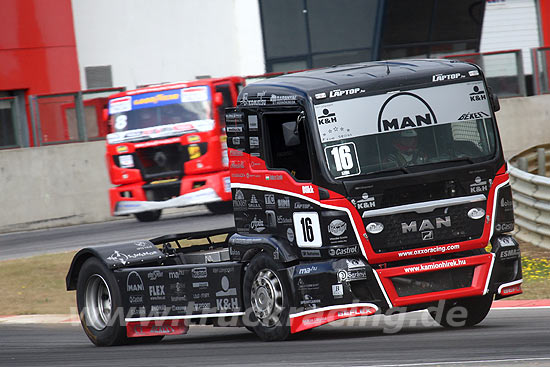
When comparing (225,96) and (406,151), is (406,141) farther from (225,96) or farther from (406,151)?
(225,96)

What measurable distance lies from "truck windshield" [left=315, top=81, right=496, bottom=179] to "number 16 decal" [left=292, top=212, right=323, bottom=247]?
420 mm

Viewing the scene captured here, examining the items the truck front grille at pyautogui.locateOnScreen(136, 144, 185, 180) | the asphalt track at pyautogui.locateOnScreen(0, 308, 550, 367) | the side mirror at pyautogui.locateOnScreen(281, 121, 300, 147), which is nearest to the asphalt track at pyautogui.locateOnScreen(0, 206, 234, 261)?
the truck front grille at pyautogui.locateOnScreen(136, 144, 185, 180)

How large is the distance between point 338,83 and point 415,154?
2.91 feet

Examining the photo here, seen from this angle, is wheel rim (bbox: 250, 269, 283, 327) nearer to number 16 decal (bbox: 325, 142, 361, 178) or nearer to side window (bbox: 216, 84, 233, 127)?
number 16 decal (bbox: 325, 142, 361, 178)

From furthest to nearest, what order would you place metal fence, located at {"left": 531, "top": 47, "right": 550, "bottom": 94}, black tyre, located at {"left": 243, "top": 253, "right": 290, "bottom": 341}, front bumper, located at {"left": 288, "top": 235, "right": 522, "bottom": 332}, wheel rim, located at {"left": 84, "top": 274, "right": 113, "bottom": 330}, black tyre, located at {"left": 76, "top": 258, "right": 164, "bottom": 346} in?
metal fence, located at {"left": 531, "top": 47, "right": 550, "bottom": 94}, wheel rim, located at {"left": 84, "top": 274, "right": 113, "bottom": 330}, black tyre, located at {"left": 76, "top": 258, "right": 164, "bottom": 346}, black tyre, located at {"left": 243, "top": 253, "right": 290, "bottom": 341}, front bumper, located at {"left": 288, "top": 235, "right": 522, "bottom": 332}

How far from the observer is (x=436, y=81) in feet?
30.9

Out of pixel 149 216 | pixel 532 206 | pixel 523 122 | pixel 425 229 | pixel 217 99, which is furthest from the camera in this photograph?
pixel 523 122

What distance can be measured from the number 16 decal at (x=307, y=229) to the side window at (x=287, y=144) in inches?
12.8

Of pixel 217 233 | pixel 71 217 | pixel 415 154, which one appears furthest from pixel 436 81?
pixel 71 217

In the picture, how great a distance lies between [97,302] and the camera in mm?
11188

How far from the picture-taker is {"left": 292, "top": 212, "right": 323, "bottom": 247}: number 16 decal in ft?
29.8

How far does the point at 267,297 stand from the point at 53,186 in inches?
574

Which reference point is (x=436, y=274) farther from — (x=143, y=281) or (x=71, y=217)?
(x=71, y=217)

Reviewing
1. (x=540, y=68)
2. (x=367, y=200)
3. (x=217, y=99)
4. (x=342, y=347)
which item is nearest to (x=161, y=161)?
(x=217, y=99)
